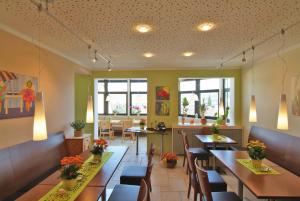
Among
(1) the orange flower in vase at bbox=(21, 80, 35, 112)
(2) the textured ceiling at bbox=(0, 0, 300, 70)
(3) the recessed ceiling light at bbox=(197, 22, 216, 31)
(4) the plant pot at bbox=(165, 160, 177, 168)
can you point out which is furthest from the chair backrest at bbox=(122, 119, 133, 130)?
(3) the recessed ceiling light at bbox=(197, 22, 216, 31)

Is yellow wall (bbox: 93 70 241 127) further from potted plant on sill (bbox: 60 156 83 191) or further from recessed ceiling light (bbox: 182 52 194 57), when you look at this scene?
potted plant on sill (bbox: 60 156 83 191)

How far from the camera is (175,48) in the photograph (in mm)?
3801

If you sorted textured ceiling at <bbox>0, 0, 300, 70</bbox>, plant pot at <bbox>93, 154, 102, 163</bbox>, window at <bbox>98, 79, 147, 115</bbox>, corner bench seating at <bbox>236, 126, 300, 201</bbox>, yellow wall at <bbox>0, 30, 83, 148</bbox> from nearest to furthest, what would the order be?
1. textured ceiling at <bbox>0, 0, 300, 70</bbox>
2. yellow wall at <bbox>0, 30, 83, 148</bbox>
3. plant pot at <bbox>93, 154, 102, 163</bbox>
4. corner bench seating at <bbox>236, 126, 300, 201</bbox>
5. window at <bbox>98, 79, 147, 115</bbox>

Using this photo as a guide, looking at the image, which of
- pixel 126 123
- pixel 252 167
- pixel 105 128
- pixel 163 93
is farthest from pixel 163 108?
pixel 252 167

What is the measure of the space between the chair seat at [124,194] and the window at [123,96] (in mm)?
7190

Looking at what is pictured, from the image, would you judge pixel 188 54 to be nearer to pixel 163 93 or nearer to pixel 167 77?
pixel 167 77

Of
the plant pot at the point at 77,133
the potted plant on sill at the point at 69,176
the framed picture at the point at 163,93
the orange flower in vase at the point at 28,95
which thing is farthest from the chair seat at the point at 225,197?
the framed picture at the point at 163,93

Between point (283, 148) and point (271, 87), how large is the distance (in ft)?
4.28

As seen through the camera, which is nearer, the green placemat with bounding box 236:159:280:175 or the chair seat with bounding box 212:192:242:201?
the chair seat with bounding box 212:192:242:201

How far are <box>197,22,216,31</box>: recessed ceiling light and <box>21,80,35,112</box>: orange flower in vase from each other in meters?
2.61

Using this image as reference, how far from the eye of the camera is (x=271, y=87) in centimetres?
414

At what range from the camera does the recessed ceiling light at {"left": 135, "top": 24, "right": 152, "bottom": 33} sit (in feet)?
8.61

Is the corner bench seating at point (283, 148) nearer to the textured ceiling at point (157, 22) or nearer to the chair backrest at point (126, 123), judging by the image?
the textured ceiling at point (157, 22)

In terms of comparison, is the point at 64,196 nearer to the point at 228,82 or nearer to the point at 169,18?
the point at 169,18
